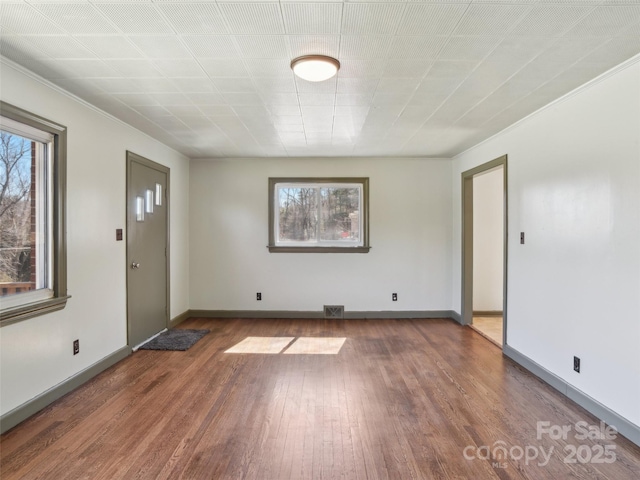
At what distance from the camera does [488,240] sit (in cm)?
538

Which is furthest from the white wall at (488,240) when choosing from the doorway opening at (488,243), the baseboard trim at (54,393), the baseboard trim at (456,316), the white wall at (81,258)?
the baseboard trim at (54,393)

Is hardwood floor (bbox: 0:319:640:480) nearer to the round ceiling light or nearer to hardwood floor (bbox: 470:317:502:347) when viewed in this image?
hardwood floor (bbox: 470:317:502:347)

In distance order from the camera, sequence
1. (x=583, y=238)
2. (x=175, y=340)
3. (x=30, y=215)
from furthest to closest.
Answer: (x=175, y=340), (x=583, y=238), (x=30, y=215)

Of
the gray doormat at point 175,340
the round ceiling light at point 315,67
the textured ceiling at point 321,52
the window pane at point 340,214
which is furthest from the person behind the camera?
the window pane at point 340,214

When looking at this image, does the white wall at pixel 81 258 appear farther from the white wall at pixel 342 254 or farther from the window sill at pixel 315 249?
the window sill at pixel 315 249

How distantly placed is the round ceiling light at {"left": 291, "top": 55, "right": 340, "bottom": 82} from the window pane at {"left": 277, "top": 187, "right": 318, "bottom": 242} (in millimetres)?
2908

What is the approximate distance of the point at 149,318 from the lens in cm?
409

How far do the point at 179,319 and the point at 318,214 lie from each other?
98.5 inches

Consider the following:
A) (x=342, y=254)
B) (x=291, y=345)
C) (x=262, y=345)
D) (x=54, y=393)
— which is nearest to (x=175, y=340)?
(x=262, y=345)

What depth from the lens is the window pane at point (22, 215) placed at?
7.51 feet

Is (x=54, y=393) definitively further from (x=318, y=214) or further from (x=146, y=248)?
(x=318, y=214)

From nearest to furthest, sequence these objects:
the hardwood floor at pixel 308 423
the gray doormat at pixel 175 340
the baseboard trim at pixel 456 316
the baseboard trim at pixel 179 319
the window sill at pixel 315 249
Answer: the hardwood floor at pixel 308 423
the gray doormat at pixel 175 340
the baseboard trim at pixel 179 319
the baseboard trim at pixel 456 316
the window sill at pixel 315 249

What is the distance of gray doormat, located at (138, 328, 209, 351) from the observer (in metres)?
3.85

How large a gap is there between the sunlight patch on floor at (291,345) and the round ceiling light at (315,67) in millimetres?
2691
